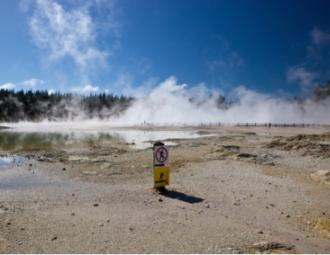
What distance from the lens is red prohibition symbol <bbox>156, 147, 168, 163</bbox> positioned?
38.4 ft

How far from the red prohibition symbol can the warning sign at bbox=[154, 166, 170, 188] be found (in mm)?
282

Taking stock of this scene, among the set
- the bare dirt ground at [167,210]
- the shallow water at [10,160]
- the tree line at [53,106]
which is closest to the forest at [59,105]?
the tree line at [53,106]

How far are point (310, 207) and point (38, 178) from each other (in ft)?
35.3

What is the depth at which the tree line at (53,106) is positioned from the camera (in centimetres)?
11775

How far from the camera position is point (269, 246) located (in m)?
6.89

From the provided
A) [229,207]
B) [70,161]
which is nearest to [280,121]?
[70,161]

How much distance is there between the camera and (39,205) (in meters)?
9.91

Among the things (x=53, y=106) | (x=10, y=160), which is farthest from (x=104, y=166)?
(x=53, y=106)

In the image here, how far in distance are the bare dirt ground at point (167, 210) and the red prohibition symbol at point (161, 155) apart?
3.43 ft

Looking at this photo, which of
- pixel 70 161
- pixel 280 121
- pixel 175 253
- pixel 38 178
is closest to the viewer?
pixel 175 253

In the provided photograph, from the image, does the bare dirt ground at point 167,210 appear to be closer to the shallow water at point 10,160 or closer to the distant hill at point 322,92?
the shallow water at point 10,160

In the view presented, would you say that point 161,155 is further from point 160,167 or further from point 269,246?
point 269,246

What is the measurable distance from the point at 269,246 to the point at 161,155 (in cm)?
560

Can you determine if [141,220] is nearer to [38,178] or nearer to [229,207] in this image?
[229,207]
